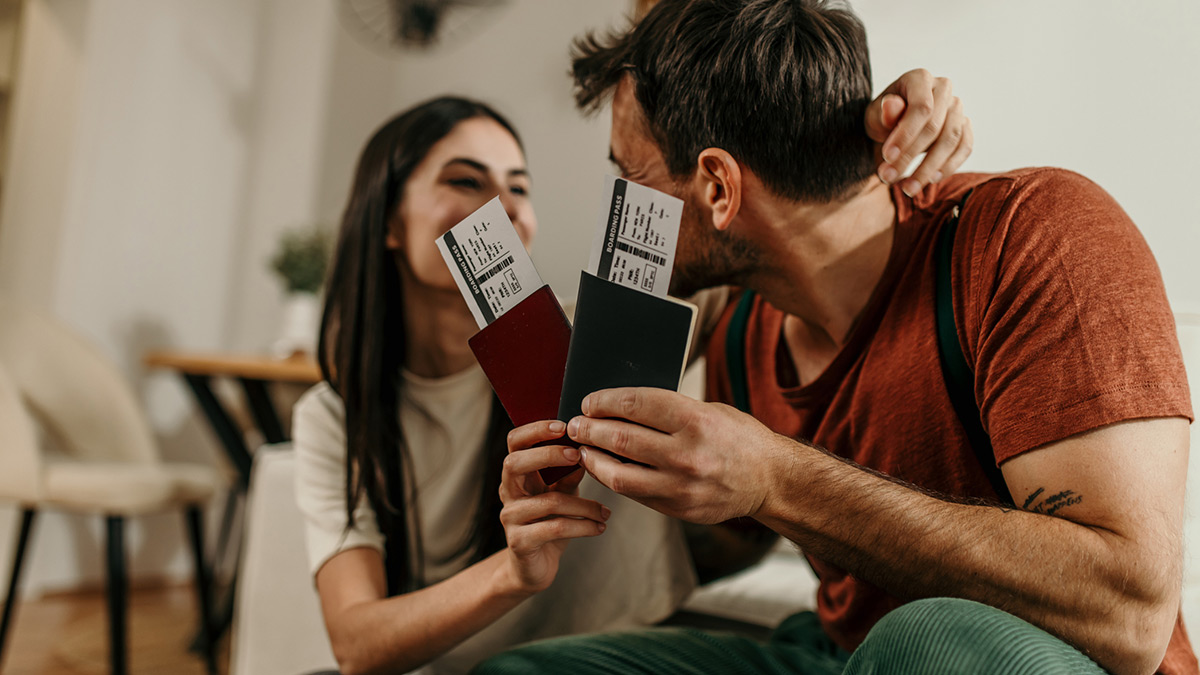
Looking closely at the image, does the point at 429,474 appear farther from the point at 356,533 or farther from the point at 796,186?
the point at 796,186

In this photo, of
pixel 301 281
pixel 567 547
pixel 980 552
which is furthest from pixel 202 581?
pixel 980 552

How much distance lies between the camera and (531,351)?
2.20 ft

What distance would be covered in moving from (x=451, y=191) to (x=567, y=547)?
505mm

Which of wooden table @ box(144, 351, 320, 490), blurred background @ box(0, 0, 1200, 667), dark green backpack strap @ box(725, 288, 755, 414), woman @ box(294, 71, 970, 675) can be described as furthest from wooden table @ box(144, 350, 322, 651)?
dark green backpack strap @ box(725, 288, 755, 414)

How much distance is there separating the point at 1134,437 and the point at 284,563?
1052mm

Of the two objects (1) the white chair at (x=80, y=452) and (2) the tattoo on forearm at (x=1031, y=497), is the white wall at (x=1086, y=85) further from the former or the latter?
(1) the white chair at (x=80, y=452)

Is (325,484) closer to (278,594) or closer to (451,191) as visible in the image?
(278,594)

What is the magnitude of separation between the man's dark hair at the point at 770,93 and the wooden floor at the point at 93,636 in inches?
75.1

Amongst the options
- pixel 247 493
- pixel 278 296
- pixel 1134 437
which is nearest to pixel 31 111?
pixel 278 296

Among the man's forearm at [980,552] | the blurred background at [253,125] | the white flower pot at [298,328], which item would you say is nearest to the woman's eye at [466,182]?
the man's forearm at [980,552]

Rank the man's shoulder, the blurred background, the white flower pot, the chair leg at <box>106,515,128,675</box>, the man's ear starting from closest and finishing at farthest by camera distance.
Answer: the man's shoulder, the man's ear, the blurred background, the chair leg at <box>106,515,128,675</box>, the white flower pot

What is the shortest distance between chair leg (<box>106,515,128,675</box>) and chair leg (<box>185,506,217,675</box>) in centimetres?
21

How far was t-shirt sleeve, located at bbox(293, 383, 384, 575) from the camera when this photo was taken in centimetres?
96

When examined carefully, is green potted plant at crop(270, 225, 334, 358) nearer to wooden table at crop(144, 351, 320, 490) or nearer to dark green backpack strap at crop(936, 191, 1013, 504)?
wooden table at crop(144, 351, 320, 490)
